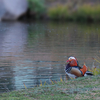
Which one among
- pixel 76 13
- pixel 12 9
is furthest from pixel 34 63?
pixel 12 9

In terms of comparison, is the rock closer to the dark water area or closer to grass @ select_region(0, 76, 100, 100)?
the dark water area

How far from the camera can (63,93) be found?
13.3 ft

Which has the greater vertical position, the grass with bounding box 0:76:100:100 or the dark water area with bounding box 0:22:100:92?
the dark water area with bounding box 0:22:100:92

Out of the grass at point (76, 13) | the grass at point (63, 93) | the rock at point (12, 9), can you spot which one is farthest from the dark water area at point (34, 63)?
the grass at point (76, 13)

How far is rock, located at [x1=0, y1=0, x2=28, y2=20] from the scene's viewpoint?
24641 millimetres

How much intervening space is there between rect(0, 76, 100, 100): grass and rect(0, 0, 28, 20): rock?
21166 mm

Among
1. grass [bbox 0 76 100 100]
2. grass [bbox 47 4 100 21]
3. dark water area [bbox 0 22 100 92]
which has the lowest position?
grass [bbox 0 76 100 100]

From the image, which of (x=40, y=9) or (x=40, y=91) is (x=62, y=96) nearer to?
(x=40, y=91)

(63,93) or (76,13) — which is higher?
(76,13)

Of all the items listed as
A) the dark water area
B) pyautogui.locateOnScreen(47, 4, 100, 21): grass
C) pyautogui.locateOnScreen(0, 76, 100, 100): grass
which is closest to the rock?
pyautogui.locateOnScreen(47, 4, 100, 21): grass

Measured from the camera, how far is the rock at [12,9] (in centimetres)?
2464

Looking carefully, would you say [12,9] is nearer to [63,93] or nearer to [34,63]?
[34,63]

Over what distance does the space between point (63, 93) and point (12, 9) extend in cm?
2204

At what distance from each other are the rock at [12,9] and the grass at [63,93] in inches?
833
